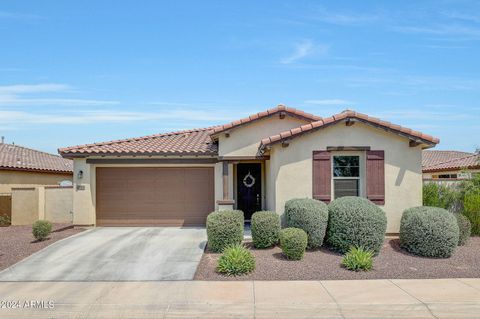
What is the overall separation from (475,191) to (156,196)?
1111 cm

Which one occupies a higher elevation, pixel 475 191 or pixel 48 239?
pixel 475 191

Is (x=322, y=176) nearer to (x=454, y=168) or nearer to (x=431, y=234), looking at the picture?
(x=431, y=234)

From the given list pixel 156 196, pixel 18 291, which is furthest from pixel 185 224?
pixel 18 291

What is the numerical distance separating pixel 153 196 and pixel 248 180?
3.71 m

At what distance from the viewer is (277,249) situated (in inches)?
458

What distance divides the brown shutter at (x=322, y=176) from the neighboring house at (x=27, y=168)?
15176 millimetres

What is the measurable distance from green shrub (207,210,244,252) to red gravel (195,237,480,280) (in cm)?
31

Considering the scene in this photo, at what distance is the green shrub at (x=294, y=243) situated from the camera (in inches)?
410

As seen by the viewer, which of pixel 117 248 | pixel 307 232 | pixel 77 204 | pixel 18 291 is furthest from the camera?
pixel 77 204

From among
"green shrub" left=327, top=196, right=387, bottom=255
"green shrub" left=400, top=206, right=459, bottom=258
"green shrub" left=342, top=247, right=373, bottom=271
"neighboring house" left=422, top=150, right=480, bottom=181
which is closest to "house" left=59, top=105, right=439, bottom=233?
"green shrub" left=400, top=206, right=459, bottom=258

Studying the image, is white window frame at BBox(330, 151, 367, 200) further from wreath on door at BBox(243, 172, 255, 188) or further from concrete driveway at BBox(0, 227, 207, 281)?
wreath on door at BBox(243, 172, 255, 188)

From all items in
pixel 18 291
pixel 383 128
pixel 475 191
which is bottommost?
pixel 18 291

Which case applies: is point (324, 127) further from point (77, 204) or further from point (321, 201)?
point (77, 204)

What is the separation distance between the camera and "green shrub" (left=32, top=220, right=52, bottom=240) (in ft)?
42.3
